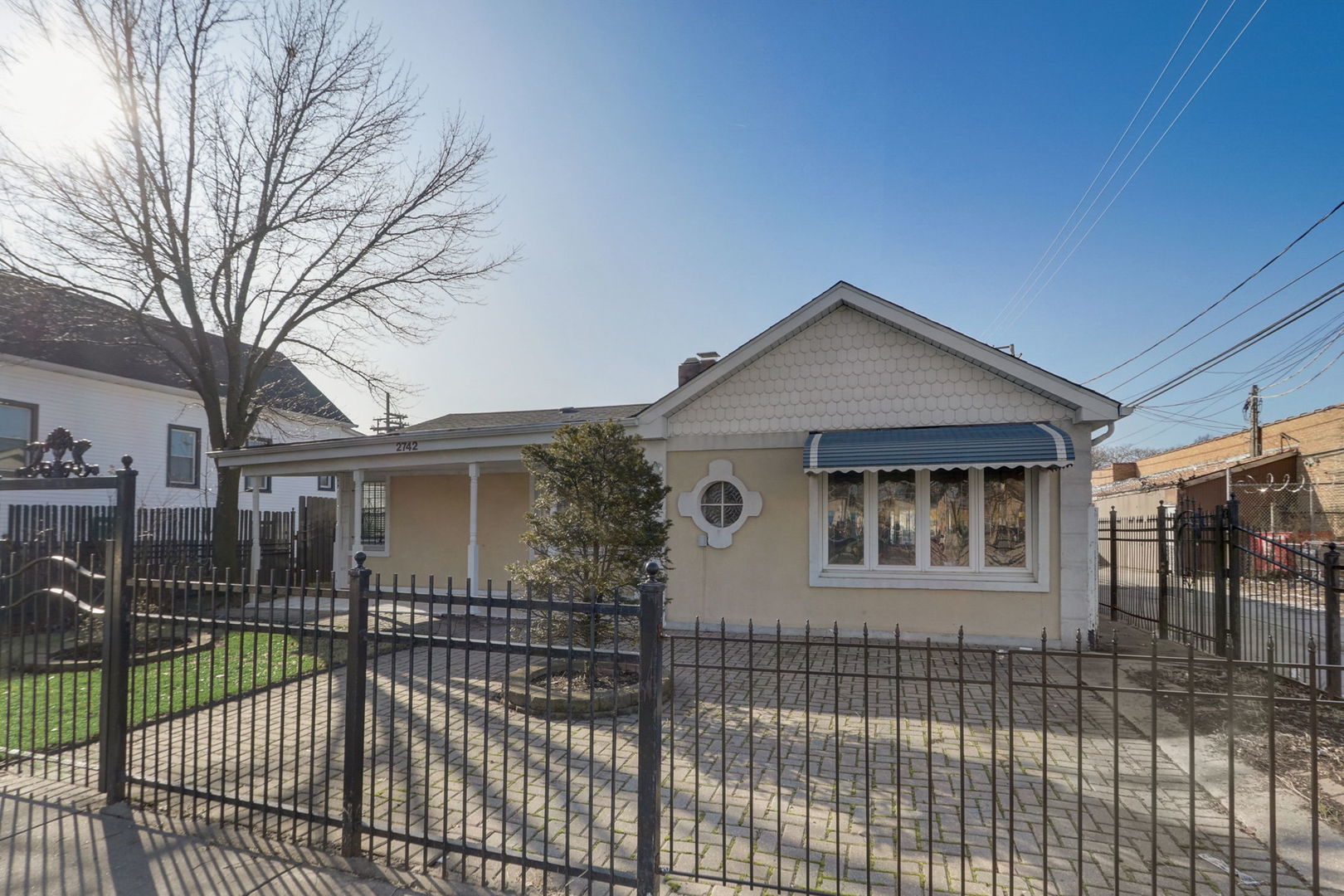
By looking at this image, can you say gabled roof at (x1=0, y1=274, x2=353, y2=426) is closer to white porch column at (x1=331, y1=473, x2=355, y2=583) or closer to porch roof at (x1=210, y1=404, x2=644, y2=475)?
porch roof at (x1=210, y1=404, x2=644, y2=475)

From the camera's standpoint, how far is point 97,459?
58.8 feet

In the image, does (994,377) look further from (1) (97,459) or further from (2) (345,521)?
(1) (97,459)

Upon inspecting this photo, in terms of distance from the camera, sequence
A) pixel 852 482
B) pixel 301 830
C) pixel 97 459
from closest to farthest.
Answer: pixel 301 830 < pixel 852 482 < pixel 97 459

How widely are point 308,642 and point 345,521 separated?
20.9ft

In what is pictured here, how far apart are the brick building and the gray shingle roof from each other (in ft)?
55.7

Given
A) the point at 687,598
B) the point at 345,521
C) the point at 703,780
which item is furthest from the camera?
the point at 345,521

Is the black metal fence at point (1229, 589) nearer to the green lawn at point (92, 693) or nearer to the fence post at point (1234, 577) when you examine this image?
the fence post at point (1234, 577)

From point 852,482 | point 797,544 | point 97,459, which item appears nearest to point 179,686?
point 797,544

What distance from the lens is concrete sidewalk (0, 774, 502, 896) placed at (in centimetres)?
357

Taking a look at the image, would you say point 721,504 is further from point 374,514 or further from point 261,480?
point 261,480

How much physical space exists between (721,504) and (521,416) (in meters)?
10.9

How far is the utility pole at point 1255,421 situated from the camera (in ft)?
89.4

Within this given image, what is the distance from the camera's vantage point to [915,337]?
32.5ft

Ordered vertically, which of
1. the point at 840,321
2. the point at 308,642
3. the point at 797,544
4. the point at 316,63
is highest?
the point at 316,63
